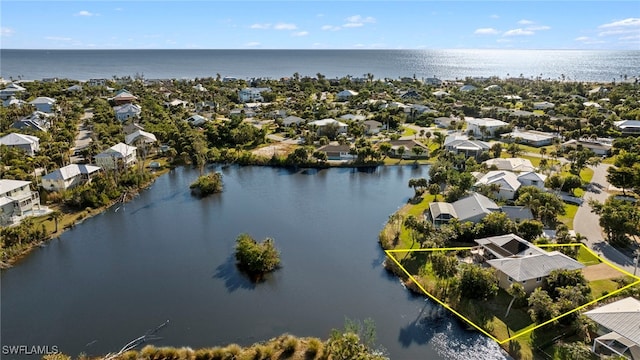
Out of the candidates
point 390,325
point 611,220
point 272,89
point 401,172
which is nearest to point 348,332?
point 390,325

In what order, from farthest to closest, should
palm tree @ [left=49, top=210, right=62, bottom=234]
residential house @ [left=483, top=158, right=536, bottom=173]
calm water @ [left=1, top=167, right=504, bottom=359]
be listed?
residential house @ [left=483, top=158, right=536, bottom=173], palm tree @ [left=49, top=210, right=62, bottom=234], calm water @ [left=1, top=167, right=504, bottom=359]

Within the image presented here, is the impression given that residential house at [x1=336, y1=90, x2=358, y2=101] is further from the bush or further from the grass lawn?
the grass lawn

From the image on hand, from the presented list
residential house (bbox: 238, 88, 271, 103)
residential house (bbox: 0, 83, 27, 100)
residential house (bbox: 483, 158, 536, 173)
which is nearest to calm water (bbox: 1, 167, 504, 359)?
Result: residential house (bbox: 483, 158, 536, 173)

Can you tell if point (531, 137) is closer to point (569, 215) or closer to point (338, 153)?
point (569, 215)

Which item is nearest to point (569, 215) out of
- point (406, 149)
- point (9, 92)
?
point (406, 149)

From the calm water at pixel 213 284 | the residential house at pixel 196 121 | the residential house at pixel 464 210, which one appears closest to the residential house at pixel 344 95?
the residential house at pixel 196 121

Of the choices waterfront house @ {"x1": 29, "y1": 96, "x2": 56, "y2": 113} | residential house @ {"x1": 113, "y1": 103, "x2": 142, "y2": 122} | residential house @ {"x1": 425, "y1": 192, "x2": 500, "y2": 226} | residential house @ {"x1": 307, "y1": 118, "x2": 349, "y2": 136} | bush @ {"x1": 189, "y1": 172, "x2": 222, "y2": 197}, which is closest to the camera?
residential house @ {"x1": 425, "y1": 192, "x2": 500, "y2": 226}
